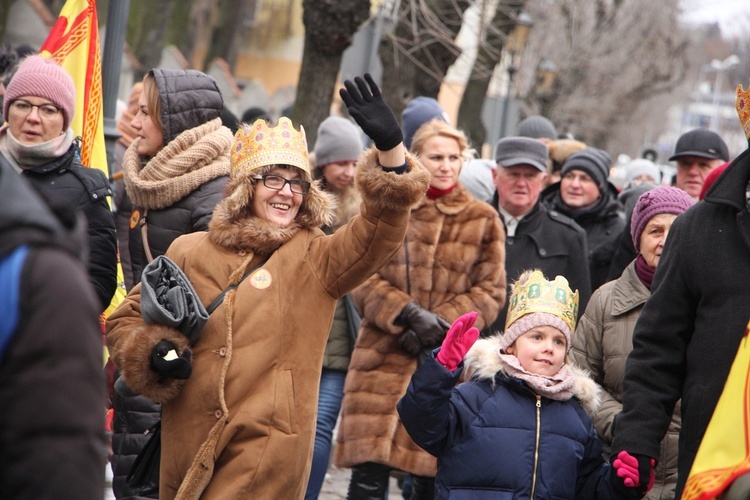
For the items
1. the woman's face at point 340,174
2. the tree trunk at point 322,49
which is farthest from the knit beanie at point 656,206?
the tree trunk at point 322,49

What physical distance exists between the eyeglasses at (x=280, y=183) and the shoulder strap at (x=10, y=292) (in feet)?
8.45

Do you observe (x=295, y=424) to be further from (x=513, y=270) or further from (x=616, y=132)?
(x=616, y=132)

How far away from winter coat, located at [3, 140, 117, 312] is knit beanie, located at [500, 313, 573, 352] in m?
1.73

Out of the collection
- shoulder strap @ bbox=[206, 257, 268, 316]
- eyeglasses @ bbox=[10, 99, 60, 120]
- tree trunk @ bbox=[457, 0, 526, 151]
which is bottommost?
shoulder strap @ bbox=[206, 257, 268, 316]

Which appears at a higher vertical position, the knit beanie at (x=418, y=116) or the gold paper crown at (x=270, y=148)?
the knit beanie at (x=418, y=116)

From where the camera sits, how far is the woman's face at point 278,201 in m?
4.49

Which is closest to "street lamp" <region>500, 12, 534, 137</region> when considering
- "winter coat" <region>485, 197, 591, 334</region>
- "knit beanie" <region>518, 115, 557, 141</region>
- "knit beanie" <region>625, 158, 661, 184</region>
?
"knit beanie" <region>625, 158, 661, 184</region>

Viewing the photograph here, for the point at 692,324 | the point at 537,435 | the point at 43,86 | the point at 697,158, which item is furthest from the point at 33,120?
the point at 697,158

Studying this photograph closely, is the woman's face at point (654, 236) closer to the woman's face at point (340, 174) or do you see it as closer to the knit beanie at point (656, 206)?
the knit beanie at point (656, 206)

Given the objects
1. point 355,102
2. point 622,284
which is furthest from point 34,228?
point 622,284

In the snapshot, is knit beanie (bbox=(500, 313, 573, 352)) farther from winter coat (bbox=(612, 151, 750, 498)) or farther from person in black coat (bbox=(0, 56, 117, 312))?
person in black coat (bbox=(0, 56, 117, 312))

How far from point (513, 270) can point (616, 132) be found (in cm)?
4471

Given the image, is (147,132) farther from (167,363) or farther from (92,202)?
(167,363)

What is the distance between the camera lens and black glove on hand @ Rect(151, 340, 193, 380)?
414 centimetres
